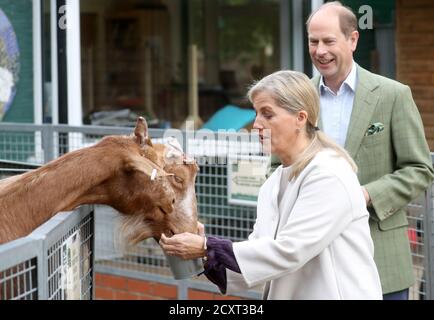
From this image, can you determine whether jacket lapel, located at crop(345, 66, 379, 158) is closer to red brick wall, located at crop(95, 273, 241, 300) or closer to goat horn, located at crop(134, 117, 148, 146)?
goat horn, located at crop(134, 117, 148, 146)

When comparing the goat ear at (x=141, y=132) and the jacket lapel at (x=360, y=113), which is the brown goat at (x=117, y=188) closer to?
the goat ear at (x=141, y=132)

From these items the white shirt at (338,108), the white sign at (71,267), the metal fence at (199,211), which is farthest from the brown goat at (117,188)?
the metal fence at (199,211)

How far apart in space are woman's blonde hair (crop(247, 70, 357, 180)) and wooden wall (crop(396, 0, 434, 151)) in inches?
171

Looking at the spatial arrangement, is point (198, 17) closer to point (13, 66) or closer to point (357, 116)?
point (13, 66)

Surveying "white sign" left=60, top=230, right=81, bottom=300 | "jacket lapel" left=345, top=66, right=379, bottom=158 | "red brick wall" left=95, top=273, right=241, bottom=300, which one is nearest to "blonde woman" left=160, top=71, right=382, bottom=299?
"white sign" left=60, top=230, right=81, bottom=300

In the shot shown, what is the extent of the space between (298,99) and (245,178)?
8.67 feet

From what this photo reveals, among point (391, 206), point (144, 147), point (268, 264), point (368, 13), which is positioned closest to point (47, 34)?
point (368, 13)

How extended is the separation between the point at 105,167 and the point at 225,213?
2279mm

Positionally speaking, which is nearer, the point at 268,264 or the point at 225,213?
the point at 268,264

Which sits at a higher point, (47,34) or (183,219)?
(47,34)

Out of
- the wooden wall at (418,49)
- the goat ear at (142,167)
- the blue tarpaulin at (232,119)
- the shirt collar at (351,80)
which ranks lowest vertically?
the goat ear at (142,167)

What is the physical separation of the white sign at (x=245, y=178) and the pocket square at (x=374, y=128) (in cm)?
170

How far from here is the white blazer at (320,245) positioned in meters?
2.56
